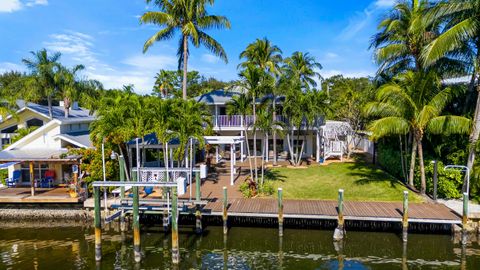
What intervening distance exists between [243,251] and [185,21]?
17.8 meters

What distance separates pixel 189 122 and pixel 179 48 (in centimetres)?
1103

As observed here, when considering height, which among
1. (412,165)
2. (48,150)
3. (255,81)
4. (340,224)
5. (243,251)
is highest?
(255,81)

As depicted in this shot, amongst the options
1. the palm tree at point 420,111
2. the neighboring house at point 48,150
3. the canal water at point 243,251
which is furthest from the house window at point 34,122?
the palm tree at point 420,111

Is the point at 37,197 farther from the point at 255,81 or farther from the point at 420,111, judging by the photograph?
the point at 420,111

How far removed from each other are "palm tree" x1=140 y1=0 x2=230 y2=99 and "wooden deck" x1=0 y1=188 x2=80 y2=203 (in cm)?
1010

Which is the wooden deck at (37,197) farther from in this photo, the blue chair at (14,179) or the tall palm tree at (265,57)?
the tall palm tree at (265,57)

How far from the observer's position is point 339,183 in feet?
67.6

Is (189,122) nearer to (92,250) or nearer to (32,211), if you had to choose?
(92,250)

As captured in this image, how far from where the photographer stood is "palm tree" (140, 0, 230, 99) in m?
23.9

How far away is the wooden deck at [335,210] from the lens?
14320 mm

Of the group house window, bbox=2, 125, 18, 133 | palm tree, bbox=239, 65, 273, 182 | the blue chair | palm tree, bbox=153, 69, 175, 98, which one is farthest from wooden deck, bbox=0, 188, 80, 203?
palm tree, bbox=153, 69, 175, 98

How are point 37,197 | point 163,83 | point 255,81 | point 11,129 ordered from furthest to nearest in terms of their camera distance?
point 163,83
point 11,129
point 255,81
point 37,197

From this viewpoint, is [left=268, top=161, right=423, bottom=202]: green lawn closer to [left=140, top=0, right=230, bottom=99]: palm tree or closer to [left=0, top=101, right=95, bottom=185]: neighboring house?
[left=140, top=0, right=230, bottom=99]: palm tree

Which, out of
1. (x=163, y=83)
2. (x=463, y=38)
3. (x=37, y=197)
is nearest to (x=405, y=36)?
(x=463, y=38)
